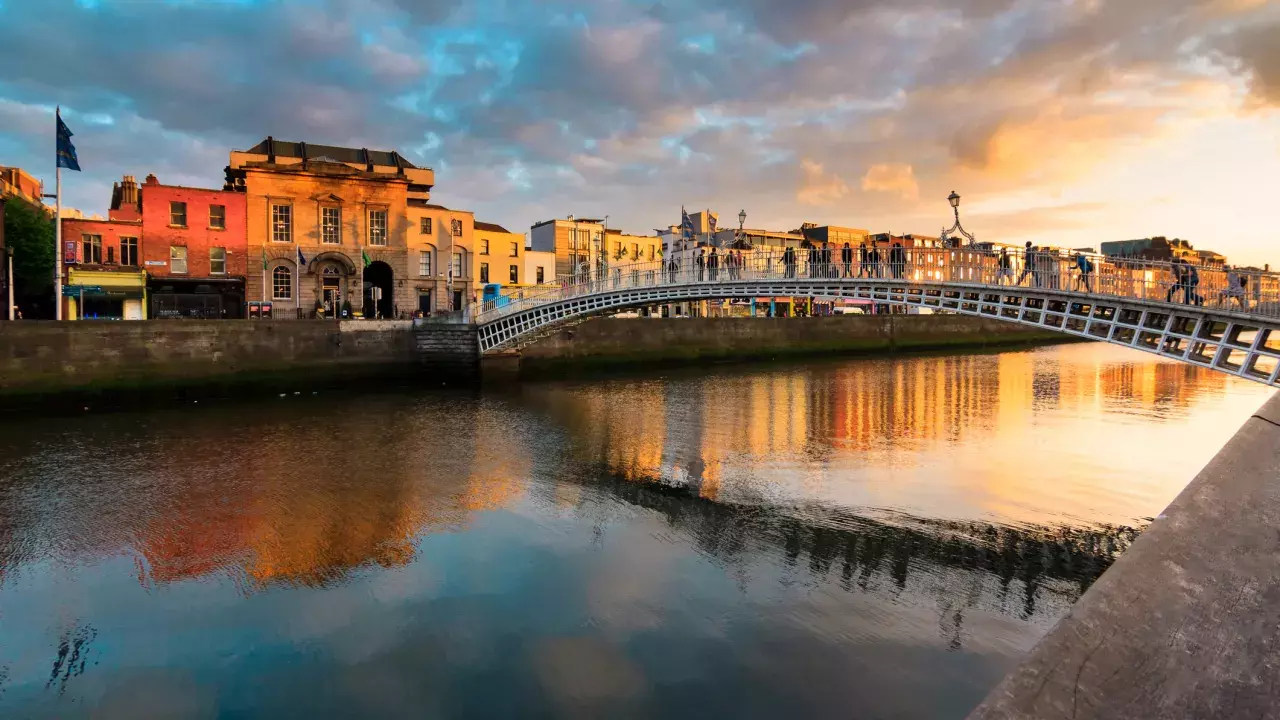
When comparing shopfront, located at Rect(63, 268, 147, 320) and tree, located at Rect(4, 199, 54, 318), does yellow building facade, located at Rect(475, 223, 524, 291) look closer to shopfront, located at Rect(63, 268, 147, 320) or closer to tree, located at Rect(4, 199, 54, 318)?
shopfront, located at Rect(63, 268, 147, 320)

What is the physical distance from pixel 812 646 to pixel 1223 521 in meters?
5.20

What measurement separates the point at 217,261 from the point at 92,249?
15.5 ft

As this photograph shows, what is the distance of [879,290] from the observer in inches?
823

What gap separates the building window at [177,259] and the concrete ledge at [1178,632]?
39.1m

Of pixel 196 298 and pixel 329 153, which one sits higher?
pixel 329 153

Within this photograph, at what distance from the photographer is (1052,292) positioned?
1619 cm

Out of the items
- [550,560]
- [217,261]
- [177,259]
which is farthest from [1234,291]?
[177,259]

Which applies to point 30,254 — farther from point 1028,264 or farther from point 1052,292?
point 1052,292

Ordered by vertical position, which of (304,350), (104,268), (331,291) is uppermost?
(104,268)

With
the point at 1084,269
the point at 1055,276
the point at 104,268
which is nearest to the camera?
the point at 1084,269

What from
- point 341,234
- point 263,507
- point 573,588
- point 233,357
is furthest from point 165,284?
point 573,588

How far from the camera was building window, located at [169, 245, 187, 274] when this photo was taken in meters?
33.9

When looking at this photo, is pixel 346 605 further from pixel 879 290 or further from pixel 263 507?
pixel 879 290

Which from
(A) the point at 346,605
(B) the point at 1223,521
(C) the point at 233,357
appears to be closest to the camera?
(B) the point at 1223,521
